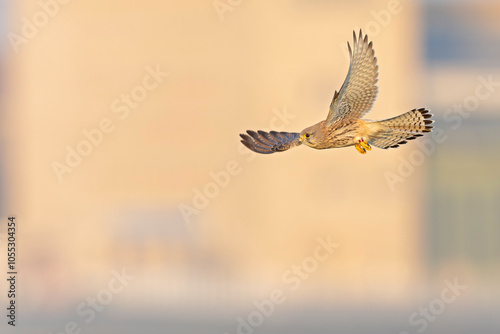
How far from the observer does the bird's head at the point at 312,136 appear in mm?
2132

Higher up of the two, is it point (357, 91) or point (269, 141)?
point (357, 91)

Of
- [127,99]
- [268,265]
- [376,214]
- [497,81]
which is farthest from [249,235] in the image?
[497,81]

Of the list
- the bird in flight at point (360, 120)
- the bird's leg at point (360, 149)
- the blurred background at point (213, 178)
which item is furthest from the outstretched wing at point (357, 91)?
the blurred background at point (213, 178)

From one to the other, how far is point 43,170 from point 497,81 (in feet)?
37.7

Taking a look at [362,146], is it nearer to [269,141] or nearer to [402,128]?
[402,128]

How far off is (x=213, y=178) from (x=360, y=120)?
17609 mm

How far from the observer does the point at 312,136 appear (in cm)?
216

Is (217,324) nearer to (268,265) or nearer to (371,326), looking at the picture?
(268,265)

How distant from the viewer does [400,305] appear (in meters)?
22.1

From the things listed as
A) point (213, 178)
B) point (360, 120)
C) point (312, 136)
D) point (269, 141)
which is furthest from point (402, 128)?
point (213, 178)

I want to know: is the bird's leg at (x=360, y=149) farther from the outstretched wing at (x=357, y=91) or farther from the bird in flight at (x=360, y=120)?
the outstretched wing at (x=357, y=91)

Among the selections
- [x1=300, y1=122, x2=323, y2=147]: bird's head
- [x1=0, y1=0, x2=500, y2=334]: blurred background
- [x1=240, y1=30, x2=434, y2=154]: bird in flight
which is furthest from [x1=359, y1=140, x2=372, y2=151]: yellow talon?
[x1=0, y1=0, x2=500, y2=334]: blurred background

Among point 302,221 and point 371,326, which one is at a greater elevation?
point 302,221

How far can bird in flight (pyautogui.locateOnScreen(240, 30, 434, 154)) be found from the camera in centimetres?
214
